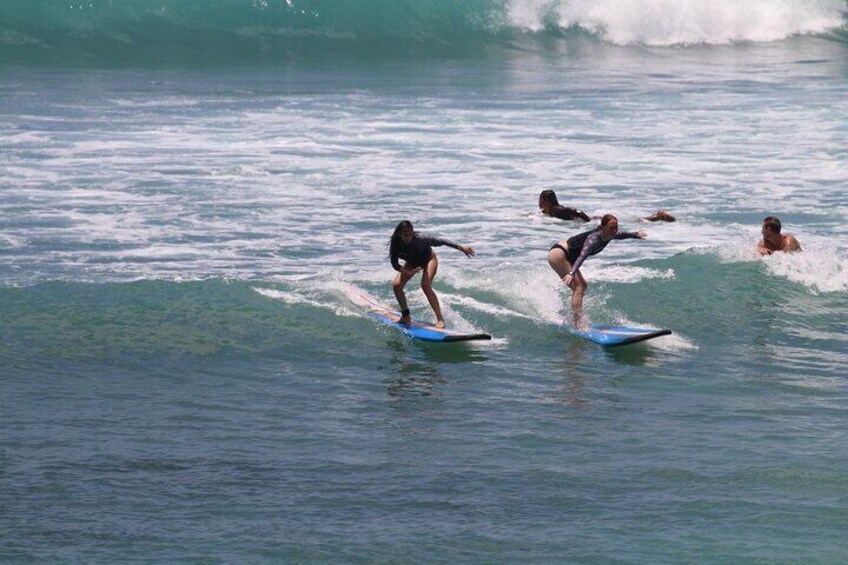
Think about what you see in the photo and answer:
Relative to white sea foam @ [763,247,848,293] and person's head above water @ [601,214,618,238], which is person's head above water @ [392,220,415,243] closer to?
person's head above water @ [601,214,618,238]

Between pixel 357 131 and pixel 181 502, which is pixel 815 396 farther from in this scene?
pixel 357 131

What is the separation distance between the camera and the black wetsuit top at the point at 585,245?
663 inches

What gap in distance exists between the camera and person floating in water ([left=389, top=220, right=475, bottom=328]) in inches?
657

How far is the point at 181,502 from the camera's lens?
37.3ft

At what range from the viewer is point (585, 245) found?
1695 centimetres

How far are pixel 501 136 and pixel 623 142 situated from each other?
233 cm

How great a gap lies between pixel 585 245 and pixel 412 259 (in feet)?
6.11

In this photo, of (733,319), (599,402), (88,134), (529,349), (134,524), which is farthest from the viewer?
(88,134)

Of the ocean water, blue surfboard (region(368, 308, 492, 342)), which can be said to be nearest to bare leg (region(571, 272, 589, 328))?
the ocean water

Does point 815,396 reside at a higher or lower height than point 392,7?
lower

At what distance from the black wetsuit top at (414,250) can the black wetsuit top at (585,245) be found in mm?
1497

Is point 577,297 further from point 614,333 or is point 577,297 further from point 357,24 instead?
point 357,24

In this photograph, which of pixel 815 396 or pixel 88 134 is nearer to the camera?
pixel 815 396

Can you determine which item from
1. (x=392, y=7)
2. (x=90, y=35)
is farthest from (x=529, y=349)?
(x=392, y=7)
